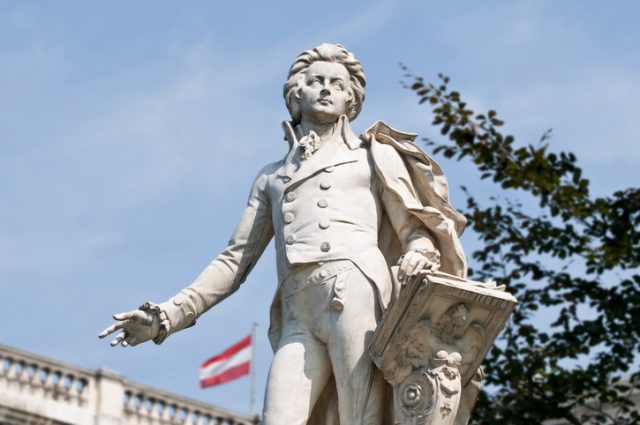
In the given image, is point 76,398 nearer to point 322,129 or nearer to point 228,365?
point 228,365

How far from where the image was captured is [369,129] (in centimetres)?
1145

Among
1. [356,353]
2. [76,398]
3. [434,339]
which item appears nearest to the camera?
[434,339]

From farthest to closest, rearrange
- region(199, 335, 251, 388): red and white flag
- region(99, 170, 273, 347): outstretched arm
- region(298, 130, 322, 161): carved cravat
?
region(199, 335, 251, 388): red and white flag < region(298, 130, 322, 161): carved cravat < region(99, 170, 273, 347): outstretched arm

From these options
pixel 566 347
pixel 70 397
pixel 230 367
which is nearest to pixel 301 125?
pixel 566 347

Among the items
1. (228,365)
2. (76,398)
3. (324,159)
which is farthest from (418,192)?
(228,365)

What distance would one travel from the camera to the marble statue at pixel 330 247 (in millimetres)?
10703

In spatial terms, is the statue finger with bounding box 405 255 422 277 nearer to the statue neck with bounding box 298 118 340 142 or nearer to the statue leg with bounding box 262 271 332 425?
the statue leg with bounding box 262 271 332 425

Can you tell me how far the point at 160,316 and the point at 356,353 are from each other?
1.09 meters

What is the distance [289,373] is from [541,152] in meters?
9.50

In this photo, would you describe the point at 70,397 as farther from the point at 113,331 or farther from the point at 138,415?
the point at 113,331

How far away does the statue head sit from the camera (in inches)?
455

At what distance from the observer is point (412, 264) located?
10727 millimetres

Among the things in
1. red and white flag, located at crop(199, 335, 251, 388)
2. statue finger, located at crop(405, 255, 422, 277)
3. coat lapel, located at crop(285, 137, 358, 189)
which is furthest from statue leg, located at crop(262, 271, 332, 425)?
red and white flag, located at crop(199, 335, 251, 388)

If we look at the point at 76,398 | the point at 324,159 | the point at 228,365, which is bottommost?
the point at 324,159
